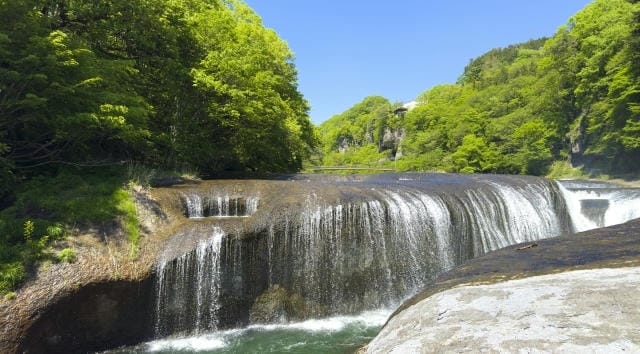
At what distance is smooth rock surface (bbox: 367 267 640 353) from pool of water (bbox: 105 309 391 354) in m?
5.16

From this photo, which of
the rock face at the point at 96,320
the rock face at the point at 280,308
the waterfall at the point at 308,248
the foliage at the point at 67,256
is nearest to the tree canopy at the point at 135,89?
the foliage at the point at 67,256

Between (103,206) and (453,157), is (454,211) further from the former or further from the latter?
(453,157)

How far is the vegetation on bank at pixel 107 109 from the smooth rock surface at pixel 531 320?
8838mm

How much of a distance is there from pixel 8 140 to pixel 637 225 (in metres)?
16.3

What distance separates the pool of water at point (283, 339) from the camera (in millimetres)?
8781

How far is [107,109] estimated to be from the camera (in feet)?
35.7

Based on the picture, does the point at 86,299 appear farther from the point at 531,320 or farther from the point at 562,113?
the point at 562,113

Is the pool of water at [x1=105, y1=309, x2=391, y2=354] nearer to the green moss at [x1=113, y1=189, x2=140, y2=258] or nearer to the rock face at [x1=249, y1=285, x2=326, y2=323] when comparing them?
the rock face at [x1=249, y1=285, x2=326, y2=323]

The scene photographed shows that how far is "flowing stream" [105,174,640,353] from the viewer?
9891 mm

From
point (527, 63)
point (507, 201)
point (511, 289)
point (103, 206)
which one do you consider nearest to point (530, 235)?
point (507, 201)

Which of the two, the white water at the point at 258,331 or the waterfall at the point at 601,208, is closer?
the white water at the point at 258,331

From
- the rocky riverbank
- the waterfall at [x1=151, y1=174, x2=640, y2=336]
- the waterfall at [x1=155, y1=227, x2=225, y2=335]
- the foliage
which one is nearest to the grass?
the foliage

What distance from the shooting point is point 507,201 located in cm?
1498

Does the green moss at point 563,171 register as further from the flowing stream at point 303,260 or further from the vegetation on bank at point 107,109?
the vegetation on bank at point 107,109
